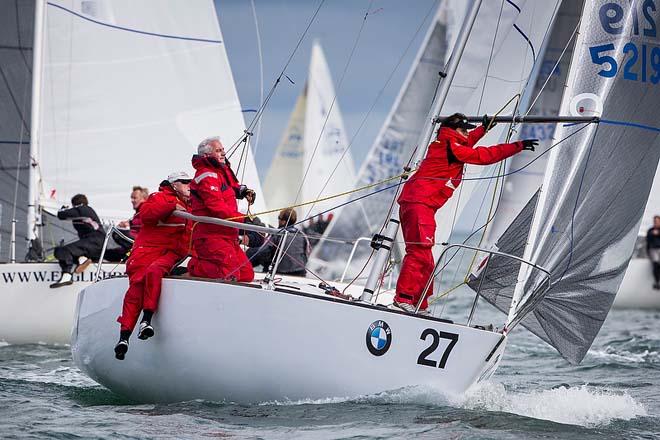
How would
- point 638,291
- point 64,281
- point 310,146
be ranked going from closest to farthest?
point 64,281 < point 638,291 < point 310,146

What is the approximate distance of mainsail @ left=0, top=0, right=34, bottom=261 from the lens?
38.3 ft

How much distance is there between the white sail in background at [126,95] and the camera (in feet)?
40.4

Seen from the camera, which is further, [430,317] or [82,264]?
[82,264]

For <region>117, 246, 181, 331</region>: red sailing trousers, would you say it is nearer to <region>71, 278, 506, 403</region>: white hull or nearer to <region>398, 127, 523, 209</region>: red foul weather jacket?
<region>71, 278, 506, 403</region>: white hull

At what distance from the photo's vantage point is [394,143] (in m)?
19.5

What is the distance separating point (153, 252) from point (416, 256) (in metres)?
1.57

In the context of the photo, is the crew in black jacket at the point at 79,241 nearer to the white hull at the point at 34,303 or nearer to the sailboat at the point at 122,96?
the white hull at the point at 34,303

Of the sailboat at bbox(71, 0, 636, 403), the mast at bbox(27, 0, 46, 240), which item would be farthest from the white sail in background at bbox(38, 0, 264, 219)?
the sailboat at bbox(71, 0, 636, 403)

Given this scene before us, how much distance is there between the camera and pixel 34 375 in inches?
339

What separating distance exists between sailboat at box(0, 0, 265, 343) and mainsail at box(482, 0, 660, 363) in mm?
4903

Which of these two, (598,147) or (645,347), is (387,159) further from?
(598,147)

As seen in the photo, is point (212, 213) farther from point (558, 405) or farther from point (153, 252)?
point (558, 405)

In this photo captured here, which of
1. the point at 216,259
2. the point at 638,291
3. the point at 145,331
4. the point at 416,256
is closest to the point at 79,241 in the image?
the point at 216,259

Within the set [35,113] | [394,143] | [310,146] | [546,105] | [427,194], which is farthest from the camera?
[310,146]
